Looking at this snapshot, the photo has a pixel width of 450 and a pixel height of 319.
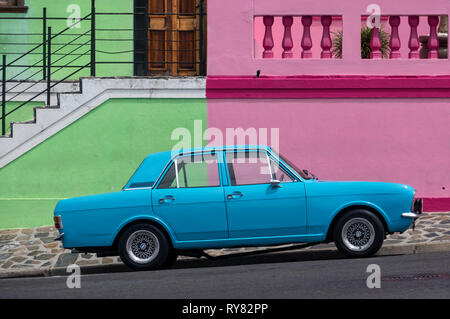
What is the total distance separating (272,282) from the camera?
9.45 meters

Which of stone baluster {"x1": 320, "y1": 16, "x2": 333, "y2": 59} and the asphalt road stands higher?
stone baluster {"x1": 320, "y1": 16, "x2": 333, "y2": 59}

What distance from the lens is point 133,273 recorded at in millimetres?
10797

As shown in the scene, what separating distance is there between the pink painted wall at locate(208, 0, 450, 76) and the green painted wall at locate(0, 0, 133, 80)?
10.9ft

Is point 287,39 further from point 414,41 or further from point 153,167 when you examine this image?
point 153,167

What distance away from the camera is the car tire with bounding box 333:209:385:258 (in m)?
10.9

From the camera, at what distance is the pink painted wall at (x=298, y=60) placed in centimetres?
1501

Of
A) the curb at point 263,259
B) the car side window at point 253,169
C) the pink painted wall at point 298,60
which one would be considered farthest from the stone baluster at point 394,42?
the car side window at point 253,169

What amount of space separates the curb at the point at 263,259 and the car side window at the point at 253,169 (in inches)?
47.8

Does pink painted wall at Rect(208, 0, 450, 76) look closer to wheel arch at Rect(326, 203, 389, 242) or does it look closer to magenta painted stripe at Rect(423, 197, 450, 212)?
magenta painted stripe at Rect(423, 197, 450, 212)

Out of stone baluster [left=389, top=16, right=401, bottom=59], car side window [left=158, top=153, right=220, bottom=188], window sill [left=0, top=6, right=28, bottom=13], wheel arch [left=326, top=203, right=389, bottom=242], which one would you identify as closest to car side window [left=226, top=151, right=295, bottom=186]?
car side window [left=158, top=153, right=220, bottom=188]

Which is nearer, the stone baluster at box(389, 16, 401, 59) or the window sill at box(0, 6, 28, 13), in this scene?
the stone baluster at box(389, 16, 401, 59)

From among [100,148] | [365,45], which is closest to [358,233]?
[100,148]

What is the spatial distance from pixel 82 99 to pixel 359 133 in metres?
4.73
